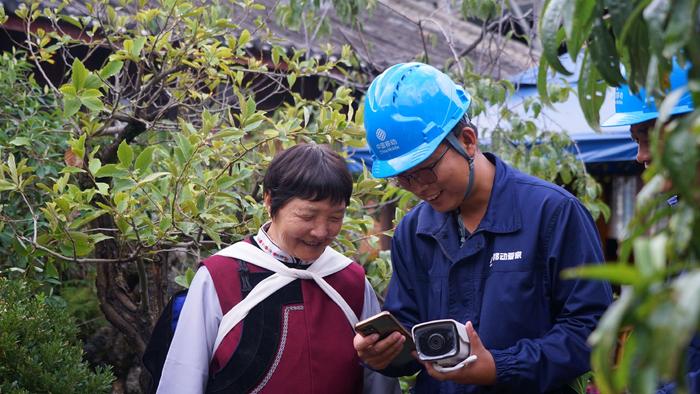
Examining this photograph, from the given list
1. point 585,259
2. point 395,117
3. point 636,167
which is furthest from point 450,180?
point 636,167

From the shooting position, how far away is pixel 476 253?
2543 mm

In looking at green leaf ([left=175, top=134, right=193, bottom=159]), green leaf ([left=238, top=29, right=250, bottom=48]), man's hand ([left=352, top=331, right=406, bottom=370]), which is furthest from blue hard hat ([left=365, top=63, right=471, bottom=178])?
green leaf ([left=238, top=29, right=250, bottom=48])

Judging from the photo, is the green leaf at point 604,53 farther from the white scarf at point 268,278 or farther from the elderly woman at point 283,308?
the white scarf at point 268,278

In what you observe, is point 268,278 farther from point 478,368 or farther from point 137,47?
point 137,47

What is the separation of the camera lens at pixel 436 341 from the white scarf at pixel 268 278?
0.59 meters

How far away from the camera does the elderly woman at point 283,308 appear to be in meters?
2.72

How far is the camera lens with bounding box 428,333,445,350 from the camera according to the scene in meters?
2.32

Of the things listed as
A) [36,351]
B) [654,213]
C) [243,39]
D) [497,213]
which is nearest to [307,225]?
[497,213]

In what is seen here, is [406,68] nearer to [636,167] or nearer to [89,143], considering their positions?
[89,143]

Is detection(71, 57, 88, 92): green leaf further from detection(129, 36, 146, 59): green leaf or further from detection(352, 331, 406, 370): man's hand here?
detection(352, 331, 406, 370): man's hand

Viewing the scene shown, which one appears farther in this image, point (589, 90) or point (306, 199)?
point (306, 199)

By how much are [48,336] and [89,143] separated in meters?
0.91

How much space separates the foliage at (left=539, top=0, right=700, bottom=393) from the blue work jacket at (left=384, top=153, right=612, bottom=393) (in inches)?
40.1

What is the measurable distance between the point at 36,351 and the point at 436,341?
1.67 m
